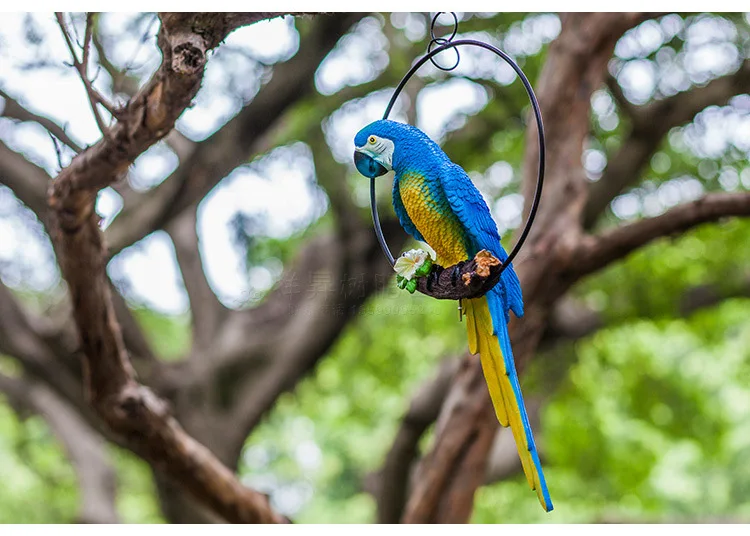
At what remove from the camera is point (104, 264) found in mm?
1206

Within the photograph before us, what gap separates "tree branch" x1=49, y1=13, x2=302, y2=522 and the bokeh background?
0.19 meters

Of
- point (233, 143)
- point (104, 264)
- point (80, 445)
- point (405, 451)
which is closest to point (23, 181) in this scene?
point (233, 143)

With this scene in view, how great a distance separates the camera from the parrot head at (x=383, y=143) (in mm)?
811

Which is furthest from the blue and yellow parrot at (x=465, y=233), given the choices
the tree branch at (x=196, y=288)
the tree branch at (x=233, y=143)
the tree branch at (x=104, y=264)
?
the tree branch at (x=196, y=288)

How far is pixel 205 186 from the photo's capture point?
6.13ft

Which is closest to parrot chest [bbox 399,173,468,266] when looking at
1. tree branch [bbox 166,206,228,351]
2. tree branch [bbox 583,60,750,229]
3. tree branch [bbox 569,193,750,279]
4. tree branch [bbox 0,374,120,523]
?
tree branch [bbox 569,193,750,279]

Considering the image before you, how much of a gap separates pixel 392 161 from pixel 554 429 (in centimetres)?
198

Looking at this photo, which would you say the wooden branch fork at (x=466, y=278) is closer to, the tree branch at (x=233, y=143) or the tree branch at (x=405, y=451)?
the tree branch at (x=233, y=143)

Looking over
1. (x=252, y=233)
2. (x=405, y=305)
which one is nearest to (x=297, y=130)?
(x=252, y=233)

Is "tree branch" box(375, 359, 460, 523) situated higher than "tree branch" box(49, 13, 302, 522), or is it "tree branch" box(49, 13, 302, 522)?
"tree branch" box(49, 13, 302, 522)

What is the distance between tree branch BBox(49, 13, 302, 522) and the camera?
0.89m

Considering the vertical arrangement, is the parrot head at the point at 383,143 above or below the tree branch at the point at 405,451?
above

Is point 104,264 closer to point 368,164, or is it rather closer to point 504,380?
point 368,164

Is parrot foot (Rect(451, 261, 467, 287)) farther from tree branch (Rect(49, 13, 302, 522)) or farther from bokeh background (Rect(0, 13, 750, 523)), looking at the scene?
bokeh background (Rect(0, 13, 750, 523))
